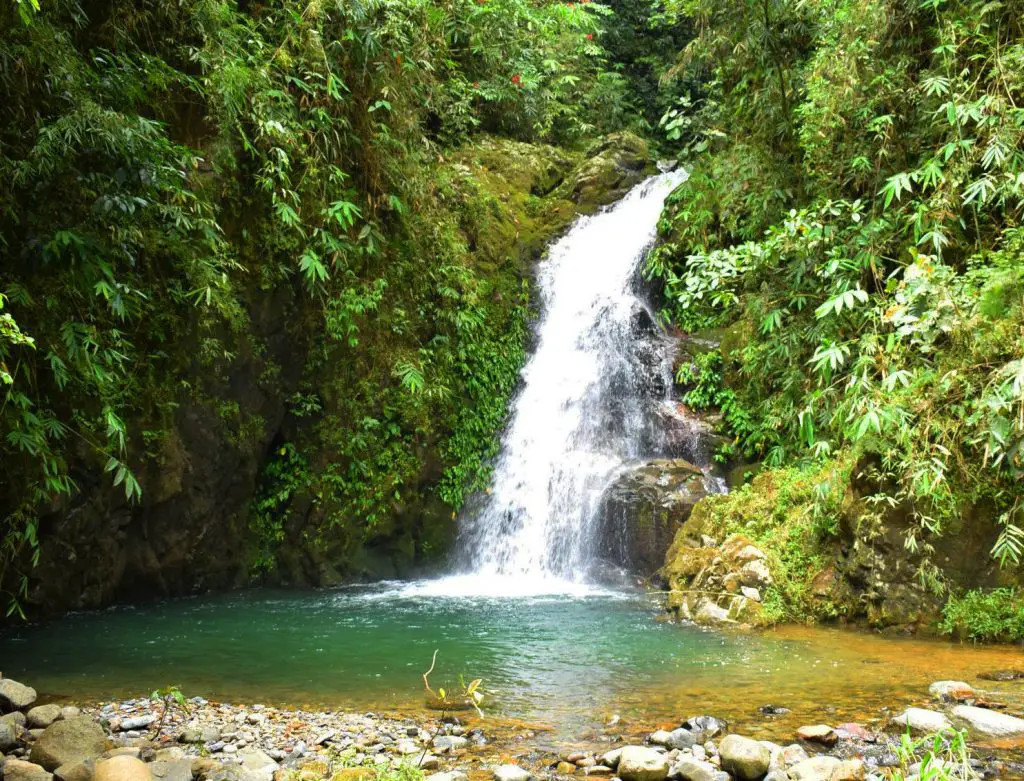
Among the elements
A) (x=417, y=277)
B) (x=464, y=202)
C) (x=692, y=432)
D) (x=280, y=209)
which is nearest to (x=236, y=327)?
(x=280, y=209)

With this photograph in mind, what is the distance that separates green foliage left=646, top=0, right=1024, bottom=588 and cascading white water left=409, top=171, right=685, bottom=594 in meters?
1.56

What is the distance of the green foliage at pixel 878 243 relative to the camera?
6.13 meters

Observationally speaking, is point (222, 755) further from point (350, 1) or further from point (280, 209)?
point (350, 1)

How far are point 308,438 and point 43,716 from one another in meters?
5.93

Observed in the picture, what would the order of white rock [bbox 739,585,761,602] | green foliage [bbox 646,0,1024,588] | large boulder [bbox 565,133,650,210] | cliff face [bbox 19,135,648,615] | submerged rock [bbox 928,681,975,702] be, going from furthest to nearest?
large boulder [bbox 565,133,650,210] → cliff face [bbox 19,135,648,615] → white rock [bbox 739,585,761,602] → green foliage [bbox 646,0,1024,588] → submerged rock [bbox 928,681,975,702]

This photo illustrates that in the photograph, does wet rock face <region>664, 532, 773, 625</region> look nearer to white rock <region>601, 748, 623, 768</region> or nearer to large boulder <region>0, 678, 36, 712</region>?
white rock <region>601, 748, 623, 768</region>

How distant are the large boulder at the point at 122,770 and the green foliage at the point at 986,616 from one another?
19.3 ft

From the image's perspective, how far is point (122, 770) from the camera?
330 centimetres

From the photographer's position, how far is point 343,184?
910cm

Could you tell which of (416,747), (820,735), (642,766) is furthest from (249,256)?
(820,735)

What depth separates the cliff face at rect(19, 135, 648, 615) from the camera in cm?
786

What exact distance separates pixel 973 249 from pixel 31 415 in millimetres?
7834

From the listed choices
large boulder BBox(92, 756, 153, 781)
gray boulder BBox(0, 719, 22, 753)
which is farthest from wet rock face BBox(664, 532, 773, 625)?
gray boulder BBox(0, 719, 22, 753)

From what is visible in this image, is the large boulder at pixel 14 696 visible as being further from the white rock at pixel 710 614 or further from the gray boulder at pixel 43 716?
the white rock at pixel 710 614
